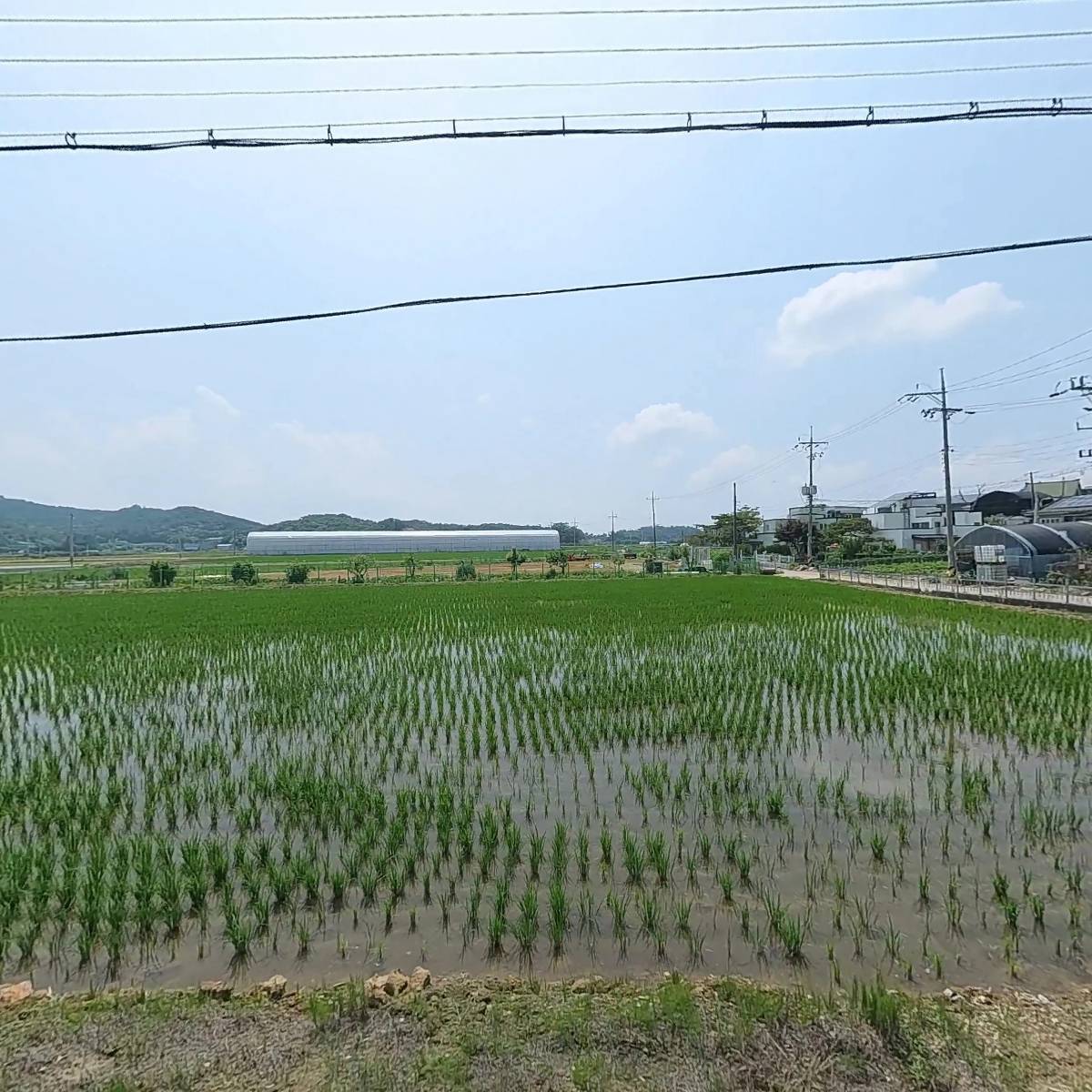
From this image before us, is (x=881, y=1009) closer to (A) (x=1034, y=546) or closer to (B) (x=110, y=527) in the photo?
(A) (x=1034, y=546)

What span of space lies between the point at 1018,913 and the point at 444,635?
12778mm

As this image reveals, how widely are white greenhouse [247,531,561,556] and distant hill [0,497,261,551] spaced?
51037mm

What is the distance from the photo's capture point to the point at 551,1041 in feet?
8.65

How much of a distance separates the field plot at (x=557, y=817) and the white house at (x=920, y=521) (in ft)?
147

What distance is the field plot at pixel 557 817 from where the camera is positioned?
11.3 ft

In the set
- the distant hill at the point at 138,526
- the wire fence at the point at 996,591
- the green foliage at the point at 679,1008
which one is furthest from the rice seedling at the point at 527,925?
the distant hill at the point at 138,526

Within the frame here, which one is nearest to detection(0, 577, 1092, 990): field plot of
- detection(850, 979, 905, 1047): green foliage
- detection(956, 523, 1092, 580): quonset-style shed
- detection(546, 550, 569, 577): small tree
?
detection(850, 979, 905, 1047): green foliage

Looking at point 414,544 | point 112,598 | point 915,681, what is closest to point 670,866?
point 915,681

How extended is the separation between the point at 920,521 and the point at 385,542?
55404 millimetres

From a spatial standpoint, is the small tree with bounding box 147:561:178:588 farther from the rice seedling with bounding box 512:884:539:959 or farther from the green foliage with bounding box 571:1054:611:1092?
the green foliage with bounding box 571:1054:611:1092

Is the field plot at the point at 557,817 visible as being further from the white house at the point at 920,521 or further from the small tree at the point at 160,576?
the white house at the point at 920,521

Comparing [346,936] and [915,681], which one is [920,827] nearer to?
[346,936]

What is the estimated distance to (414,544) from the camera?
83188mm

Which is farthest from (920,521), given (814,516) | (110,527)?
(110,527)
